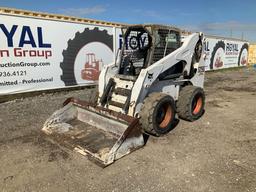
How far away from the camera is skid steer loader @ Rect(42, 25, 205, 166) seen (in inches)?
175

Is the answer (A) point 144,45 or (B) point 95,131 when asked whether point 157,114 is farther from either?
(A) point 144,45

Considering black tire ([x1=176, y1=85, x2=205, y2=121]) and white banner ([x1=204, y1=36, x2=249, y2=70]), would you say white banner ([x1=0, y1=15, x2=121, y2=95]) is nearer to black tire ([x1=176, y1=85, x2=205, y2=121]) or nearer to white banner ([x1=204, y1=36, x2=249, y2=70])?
black tire ([x1=176, y1=85, x2=205, y2=121])

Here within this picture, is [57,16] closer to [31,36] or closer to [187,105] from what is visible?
[31,36]

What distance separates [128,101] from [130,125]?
34.4 inches

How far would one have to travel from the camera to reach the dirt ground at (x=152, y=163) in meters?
3.43

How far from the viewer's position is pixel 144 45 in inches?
240

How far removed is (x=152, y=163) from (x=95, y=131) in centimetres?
156

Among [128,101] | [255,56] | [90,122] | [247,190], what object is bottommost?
[247,190]

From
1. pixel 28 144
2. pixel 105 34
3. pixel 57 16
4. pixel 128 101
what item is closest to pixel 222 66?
pixel 105 34

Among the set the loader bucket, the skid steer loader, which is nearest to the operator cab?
the skid steer loader

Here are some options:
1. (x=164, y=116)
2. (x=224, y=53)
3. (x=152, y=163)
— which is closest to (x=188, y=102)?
(x=164, y=116)

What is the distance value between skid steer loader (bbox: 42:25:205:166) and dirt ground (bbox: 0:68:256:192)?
0.25 m

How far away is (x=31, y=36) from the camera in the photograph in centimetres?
823

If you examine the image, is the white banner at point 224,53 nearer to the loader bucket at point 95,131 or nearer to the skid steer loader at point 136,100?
the skid steer loader at point 136,100
